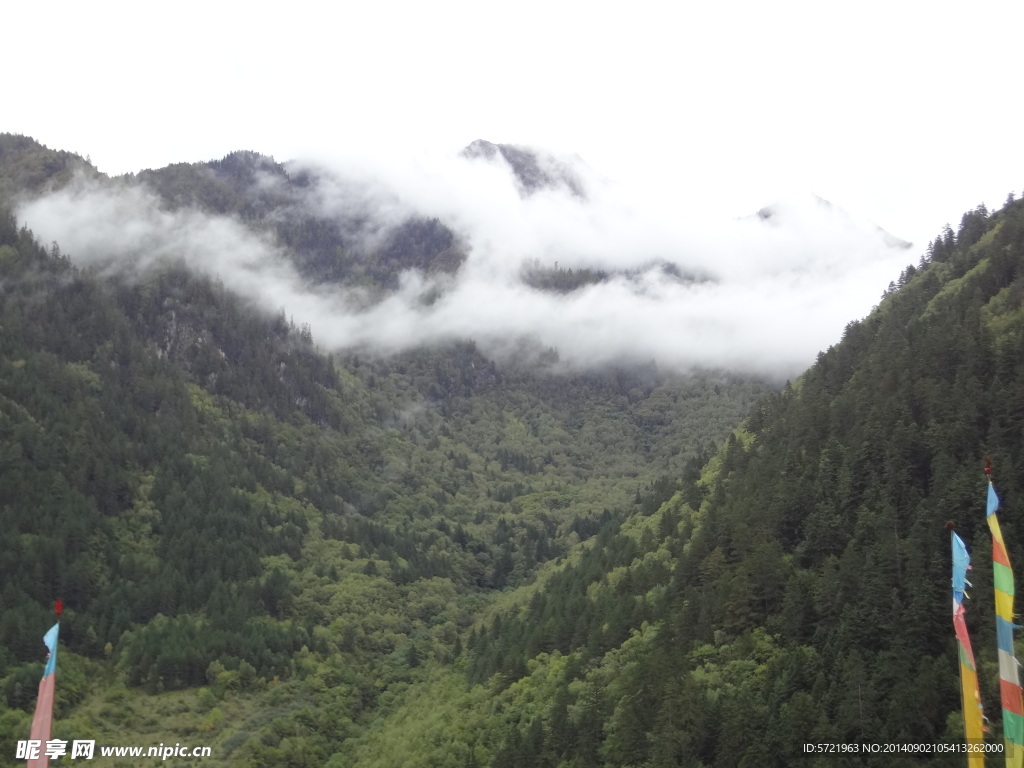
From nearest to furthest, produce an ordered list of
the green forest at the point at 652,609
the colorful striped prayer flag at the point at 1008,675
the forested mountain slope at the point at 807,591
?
the colorful striped prayer flag at the point at 1008,675 → the forested mountain slope at the point at 807,591 → the green forest at the point at 652,609

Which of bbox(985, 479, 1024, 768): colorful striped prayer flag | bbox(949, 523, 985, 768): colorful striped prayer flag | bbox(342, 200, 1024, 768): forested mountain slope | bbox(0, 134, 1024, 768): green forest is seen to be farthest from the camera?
bbox(0, 134, 1024, 768): green forest

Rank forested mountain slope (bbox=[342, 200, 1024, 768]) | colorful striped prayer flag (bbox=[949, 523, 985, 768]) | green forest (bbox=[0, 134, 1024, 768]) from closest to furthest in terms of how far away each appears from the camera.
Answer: colorful striped prayer flag (bbox=[949, 523, 985, 768]), forested mountain slope (bbox=[342, 200, 1024, 768]), green forest (bbox=[0, 134, 1024, 768])

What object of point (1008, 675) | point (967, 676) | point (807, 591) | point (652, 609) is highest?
point (1008, 675)

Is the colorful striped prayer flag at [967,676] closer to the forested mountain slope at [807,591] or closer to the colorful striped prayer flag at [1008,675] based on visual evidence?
the colorful striped prayer flag at [1008,675]

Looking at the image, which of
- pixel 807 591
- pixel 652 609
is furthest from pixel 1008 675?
pixel 652 609

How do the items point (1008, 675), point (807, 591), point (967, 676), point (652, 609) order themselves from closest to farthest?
point (1008, 675), point (967, 676), point (807, 591), point (652, 609)

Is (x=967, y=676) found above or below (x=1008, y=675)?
below

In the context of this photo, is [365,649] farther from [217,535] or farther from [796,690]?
[796,690]

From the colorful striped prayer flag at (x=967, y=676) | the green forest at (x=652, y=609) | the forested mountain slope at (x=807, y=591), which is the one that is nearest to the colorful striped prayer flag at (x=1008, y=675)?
the colorful striped prayer flag at (x=967, y=676)

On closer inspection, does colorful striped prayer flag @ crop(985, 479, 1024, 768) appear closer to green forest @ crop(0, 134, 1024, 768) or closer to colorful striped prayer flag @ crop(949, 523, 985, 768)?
colorful striped prayer flag @ crop(949, 523, 985, 768)

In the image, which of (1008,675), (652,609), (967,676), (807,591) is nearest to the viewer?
(1008,675)

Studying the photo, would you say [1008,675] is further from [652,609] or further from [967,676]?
[652,609]

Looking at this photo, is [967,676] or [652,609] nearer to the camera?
[967,676]

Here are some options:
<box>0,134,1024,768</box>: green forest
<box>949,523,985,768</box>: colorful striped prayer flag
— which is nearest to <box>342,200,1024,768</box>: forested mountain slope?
<box>0,134,1024,768</box>: green forest
